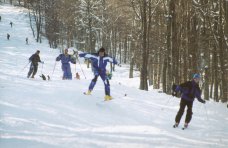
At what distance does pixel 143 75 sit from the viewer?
69.1 ft

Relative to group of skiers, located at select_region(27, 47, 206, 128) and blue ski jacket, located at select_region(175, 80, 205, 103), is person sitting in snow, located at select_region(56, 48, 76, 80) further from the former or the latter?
blue ski jacket, located at select_region(175, 80, 205, 103)

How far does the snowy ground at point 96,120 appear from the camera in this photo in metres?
7.57

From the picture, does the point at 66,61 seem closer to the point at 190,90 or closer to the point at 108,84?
the point at 108,84

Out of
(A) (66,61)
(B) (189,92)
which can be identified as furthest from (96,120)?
(A) (66,61)

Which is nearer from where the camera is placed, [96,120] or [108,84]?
[96,120]

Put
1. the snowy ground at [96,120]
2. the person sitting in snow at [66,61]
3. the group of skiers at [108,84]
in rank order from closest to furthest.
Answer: the snowy ground at [96,120] → the group of skiers at [108,84] → the person sitting in snow at [66,61]

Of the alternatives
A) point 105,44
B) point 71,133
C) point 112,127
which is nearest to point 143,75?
point 112,127

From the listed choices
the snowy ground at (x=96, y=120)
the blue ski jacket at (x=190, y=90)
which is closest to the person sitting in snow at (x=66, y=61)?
the snowy ground at (x=96, y=120)

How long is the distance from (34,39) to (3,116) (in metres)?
50.1

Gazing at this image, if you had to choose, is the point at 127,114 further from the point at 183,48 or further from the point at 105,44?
Answer: the point at 105,44

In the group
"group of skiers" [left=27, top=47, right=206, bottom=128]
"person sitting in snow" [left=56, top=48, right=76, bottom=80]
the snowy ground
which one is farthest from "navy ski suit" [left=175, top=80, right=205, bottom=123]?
"person sitting in snow" [left=56, top=48, right=76, bottom=80]

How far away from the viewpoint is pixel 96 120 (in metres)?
9.99

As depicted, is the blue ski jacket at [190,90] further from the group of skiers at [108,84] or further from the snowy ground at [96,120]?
the snowy ground at [96,120]

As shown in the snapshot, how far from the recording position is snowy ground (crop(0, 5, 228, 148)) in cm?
757
